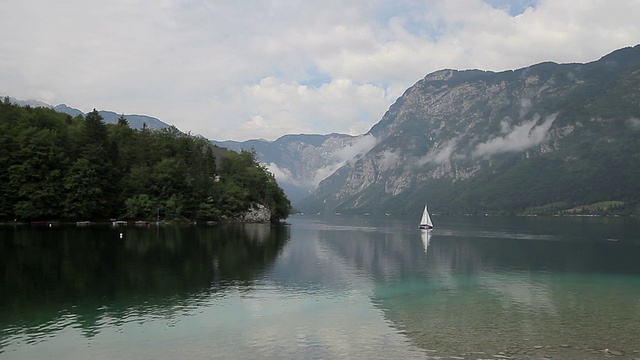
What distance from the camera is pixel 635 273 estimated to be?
174ft

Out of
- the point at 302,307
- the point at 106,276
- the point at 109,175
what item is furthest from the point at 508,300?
the point at 109,175

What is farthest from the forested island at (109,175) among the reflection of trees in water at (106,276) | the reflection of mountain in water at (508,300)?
the reflection of mountain in water at (508,300)

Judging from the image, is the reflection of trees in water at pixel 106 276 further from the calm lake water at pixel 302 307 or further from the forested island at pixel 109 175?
the forested island at pixel 109 175

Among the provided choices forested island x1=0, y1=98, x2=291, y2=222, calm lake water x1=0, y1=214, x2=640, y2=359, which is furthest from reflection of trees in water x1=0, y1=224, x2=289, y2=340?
forested island x1=0, y1=98, x2=291, y2=222

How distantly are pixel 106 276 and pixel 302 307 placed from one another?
20024mm

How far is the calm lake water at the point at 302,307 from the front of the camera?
23.1m

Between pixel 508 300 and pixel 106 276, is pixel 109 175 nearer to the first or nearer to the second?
pixel 106 276

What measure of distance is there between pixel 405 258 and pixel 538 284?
23368mm

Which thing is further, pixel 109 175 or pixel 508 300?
pixel 109 175

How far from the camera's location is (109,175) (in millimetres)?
124938

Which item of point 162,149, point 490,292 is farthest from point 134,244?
point 162,149

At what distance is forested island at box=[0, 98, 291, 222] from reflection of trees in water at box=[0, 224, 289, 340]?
4044cm

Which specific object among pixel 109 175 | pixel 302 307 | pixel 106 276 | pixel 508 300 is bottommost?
pixel 508 300

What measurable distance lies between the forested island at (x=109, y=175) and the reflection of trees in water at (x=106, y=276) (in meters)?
40.4
